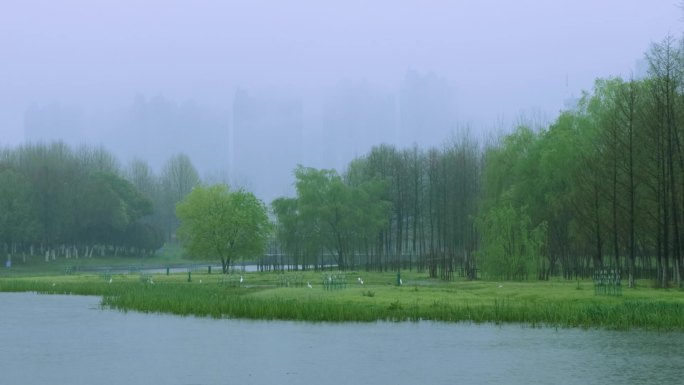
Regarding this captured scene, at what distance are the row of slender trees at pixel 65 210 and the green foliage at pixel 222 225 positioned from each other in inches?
942

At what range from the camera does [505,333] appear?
1371 inches

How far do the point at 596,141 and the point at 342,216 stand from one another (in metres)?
35.9

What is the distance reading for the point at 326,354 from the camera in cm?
3045

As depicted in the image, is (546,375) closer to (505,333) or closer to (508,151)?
(505,333)

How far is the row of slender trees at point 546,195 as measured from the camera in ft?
183

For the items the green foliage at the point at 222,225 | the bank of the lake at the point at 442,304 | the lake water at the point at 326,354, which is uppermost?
the green foliage at the point at 222,225

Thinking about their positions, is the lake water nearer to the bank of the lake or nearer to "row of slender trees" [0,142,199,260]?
the bank of the lake

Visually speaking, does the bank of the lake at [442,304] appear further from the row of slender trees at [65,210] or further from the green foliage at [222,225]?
the row of slender trees at [65,210]

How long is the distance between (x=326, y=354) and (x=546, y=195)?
44547 millimetres

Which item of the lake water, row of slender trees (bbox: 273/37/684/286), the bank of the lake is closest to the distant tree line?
row of slender trees (bbox: 273/37/684/286)

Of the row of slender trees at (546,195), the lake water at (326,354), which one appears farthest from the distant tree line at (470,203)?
the lake water at (326,354)

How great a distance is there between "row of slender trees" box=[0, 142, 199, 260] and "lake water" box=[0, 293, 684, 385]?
70.1 metres

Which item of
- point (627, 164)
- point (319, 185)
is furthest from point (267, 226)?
point (627, 164)

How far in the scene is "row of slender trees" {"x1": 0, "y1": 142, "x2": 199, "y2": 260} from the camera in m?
106
